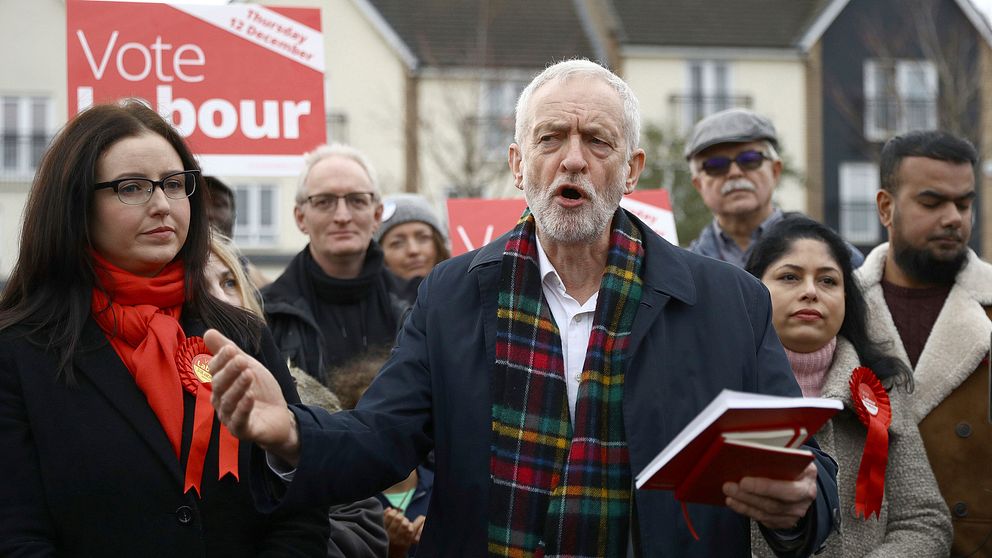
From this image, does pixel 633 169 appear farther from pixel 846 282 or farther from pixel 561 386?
pixel 846 282

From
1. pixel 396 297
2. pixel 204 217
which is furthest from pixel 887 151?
pixel 204 217

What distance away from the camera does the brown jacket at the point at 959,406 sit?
418 centimetres

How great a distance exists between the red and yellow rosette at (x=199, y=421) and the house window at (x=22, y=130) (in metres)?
27.4

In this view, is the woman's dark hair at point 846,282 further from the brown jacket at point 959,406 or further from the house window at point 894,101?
the house window at point 894,101

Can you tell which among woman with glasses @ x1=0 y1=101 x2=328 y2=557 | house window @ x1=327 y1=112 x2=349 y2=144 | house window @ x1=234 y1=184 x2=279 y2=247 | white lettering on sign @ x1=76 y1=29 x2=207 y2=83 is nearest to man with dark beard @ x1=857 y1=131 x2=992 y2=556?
woman with glasses @ x1=0 y1=101 x2=328 y2=557

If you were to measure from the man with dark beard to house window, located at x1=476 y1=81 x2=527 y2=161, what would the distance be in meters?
21.0

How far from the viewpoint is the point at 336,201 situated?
18.4 ft

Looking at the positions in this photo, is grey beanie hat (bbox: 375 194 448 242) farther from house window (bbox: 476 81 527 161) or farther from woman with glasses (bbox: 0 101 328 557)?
house window (bbox: 476 81 527 161)

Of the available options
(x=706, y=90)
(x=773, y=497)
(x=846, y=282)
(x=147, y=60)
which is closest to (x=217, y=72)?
(x=147, y=60)

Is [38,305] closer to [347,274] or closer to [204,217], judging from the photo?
[204,217]

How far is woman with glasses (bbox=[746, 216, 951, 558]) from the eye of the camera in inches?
153

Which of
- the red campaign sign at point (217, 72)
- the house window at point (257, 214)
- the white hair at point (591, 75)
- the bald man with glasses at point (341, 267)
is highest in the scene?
the house window at point (257, 214)

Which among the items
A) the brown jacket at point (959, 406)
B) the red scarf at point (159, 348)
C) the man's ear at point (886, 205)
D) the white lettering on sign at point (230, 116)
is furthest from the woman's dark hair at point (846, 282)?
the white lettering on sign at point (230, 116)

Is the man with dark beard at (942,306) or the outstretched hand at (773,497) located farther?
the man with dark beard at (942,306)
